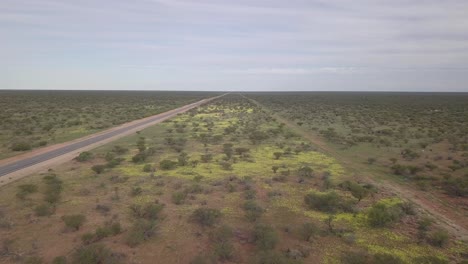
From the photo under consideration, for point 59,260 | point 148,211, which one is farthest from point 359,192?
point 59,260

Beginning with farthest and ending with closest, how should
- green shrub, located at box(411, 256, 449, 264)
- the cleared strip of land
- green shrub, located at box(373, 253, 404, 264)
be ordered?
the cleared strip of land < green shrub, located at box(411, 256, 449, 264) < green shrub, located at box(373, 253, 404, 264)

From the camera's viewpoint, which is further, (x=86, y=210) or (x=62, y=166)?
(x=62, y=166)

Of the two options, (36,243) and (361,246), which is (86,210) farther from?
(361,246)

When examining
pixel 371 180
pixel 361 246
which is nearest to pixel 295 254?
pixel 361 246

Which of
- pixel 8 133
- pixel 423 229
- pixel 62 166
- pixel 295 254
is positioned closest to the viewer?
pixel 295 254

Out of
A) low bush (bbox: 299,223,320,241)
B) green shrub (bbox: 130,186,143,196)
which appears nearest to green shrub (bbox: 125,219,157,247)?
green shrub (bbox: 130,186,143,196)

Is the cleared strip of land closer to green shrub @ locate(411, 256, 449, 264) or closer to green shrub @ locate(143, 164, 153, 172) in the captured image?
green shrub @ locate(143, 164, 153, 172)
